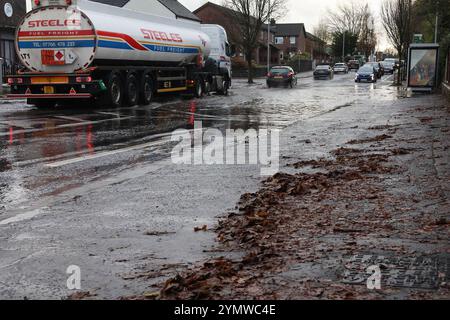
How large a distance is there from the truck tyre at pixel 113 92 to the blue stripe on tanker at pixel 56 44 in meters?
1.66

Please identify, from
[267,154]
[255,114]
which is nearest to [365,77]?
[255,114]

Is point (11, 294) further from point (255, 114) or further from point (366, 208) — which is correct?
point (255, 114)

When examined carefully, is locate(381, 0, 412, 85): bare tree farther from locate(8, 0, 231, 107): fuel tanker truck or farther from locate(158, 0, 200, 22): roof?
locate(158, 0, 200, 22): roof

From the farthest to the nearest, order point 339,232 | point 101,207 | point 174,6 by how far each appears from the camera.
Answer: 1. point 174,6
2. point 101,207
3. point 339,232

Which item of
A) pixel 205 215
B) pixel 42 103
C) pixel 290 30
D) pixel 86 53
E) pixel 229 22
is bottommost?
pixel 205 215

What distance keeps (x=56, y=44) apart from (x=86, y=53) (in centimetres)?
116

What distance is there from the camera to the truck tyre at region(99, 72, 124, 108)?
67.6ft

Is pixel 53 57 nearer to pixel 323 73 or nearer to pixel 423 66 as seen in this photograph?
pixel 423 66

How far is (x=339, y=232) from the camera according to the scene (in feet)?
18.0

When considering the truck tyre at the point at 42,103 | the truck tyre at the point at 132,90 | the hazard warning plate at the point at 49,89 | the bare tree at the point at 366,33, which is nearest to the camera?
the hazard warning plate at the point at 49,89

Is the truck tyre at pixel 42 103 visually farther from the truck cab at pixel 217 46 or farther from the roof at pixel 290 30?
the roof at pixel 290 30

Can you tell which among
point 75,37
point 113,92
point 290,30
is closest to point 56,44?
point 75,37

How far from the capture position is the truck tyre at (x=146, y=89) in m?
23.0

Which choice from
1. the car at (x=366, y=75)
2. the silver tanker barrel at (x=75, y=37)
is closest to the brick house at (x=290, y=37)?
the car at (x=366, y=75)
